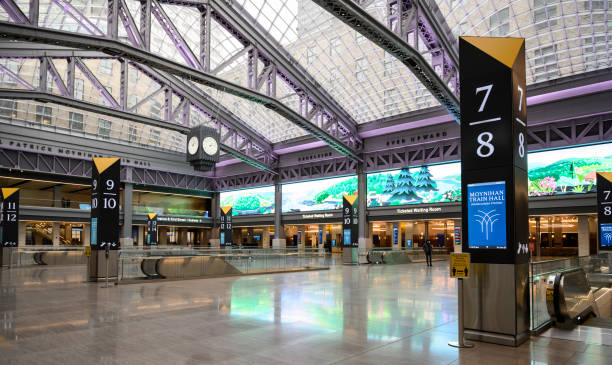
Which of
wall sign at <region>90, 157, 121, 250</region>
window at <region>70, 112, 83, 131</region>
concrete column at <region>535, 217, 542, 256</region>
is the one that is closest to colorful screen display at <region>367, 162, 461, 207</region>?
concrete column at <region>535, 217, 542, 256</region>

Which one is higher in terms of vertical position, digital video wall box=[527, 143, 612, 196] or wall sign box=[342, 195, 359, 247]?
digital video wall box=[527, 143, 612, 196]

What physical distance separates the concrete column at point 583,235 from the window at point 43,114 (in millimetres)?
44911

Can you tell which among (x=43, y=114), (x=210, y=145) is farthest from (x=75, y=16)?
(x=43, y=114)

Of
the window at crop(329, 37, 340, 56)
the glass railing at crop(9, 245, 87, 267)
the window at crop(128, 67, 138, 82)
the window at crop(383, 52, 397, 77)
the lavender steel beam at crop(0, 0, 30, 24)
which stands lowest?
the glass railing at crop(9, 245, 87, 267)

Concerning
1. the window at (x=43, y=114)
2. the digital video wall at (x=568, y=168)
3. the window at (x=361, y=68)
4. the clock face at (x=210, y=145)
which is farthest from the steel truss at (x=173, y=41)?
the window at (x=43, y=114)

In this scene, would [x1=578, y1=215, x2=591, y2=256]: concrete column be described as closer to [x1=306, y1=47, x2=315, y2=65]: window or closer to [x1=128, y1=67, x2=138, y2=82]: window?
[x1=306, y1=47, x2=315, y2=65]: window

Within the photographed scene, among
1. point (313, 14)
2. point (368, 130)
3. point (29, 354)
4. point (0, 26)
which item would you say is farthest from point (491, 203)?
point (368, 130)

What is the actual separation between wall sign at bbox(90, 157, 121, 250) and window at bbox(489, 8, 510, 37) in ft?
73.6

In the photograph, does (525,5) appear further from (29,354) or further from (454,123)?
(29,354)

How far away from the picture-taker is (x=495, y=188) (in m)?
7.46

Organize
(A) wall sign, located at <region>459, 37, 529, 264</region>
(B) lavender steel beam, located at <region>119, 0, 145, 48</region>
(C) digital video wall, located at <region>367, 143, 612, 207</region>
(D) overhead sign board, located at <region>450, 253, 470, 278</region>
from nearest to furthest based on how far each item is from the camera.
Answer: (D) overhead sign board, located at <region>450, 253, 470, 278</region>, (A) wall sign, located at <region>459, 37, 529, 264</region>, (B) lavender steel beam, located at <region>119, 0, 145, 48</region>, (C) digital video wall, located at <region>367, 143, 612, 207</region>

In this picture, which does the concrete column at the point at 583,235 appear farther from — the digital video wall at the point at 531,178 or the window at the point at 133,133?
the window at the point at 133,133

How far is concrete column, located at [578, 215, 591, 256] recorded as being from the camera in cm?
3173

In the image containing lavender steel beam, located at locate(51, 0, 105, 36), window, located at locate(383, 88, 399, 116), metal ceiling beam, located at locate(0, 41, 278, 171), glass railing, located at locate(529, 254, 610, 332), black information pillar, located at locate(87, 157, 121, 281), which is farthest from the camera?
window, located at locate(383, 88, 399, 116)
